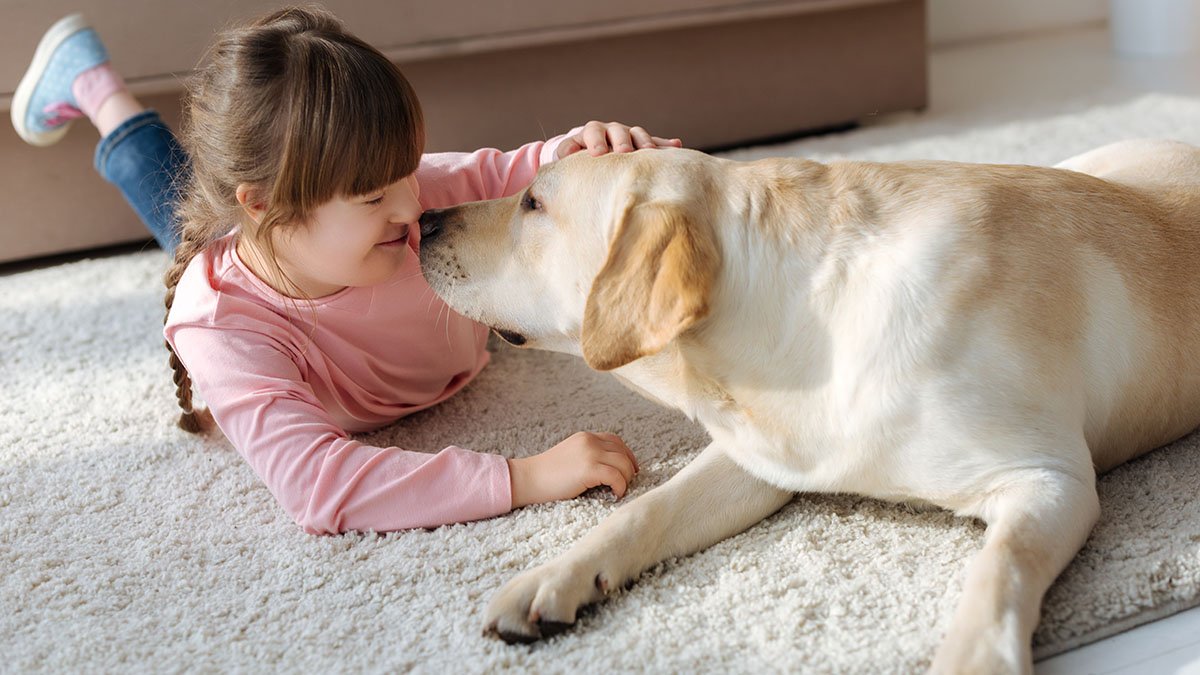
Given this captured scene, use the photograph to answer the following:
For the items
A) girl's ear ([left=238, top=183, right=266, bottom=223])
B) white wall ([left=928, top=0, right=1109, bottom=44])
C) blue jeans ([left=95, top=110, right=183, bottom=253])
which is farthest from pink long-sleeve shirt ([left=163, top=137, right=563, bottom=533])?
white wall ([left=928, top=0, right=1109, bottom=44])

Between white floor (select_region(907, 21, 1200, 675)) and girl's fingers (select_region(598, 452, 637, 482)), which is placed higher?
girl's fingers (select_region(598, 452, 637, 482))

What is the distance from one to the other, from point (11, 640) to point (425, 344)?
0.71 metres

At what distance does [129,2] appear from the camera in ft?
8.11

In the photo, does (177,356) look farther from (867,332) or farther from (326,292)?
(867,332)

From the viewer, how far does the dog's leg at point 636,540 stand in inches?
45.4

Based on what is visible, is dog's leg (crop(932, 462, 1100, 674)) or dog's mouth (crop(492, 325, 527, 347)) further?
dog's mouth (crop(492, 325, 527, 347))

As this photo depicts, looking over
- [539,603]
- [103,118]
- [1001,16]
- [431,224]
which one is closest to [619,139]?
[431,224]

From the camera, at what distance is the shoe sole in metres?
2.31

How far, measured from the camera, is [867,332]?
1156 mm

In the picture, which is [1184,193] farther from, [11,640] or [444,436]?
[11,640]

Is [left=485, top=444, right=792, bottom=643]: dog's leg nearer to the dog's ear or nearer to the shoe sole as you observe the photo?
the dog's ear

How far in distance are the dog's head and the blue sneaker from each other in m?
1.22

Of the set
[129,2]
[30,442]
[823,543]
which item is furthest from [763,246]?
[129,2]

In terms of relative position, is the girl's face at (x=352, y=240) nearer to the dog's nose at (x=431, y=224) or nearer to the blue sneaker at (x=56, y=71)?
the dog's nose at (x=431, y=224)
